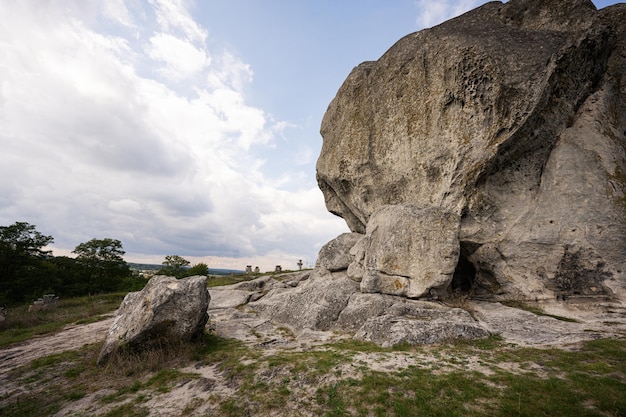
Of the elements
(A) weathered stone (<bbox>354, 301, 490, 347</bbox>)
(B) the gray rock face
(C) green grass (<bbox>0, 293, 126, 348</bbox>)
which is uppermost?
(B) the gray rock face

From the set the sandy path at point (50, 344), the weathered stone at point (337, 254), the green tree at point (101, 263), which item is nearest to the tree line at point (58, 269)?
the green tree at point (101, 263)

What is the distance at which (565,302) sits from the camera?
14562 mm

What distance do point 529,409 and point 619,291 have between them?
43.1 ft

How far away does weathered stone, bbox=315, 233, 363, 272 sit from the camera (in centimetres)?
2159

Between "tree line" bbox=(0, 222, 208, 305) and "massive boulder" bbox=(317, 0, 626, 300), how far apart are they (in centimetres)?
4191

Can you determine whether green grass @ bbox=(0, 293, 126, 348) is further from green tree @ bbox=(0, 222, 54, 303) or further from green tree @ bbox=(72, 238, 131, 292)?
green tree @ bbox=(72, 238, 131, 292)

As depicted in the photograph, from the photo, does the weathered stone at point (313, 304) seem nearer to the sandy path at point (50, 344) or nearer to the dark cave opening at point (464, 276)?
the dark cave opening at point (464, 276)

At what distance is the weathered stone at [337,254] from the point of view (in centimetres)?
2159

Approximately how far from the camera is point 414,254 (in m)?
16.1

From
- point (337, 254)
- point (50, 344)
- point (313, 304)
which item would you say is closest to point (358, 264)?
point (337, 254)

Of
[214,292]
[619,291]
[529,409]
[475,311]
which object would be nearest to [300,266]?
[214,292]

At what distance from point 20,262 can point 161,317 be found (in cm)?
4092

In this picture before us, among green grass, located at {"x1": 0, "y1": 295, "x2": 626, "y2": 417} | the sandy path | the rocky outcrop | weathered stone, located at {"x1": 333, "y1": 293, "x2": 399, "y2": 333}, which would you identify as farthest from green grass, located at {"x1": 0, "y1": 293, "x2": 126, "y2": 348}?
weathered stone, located at {"x1": 333, "y1": 293, "x2": 399, "y2": 333}

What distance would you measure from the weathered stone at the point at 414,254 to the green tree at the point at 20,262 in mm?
43738
